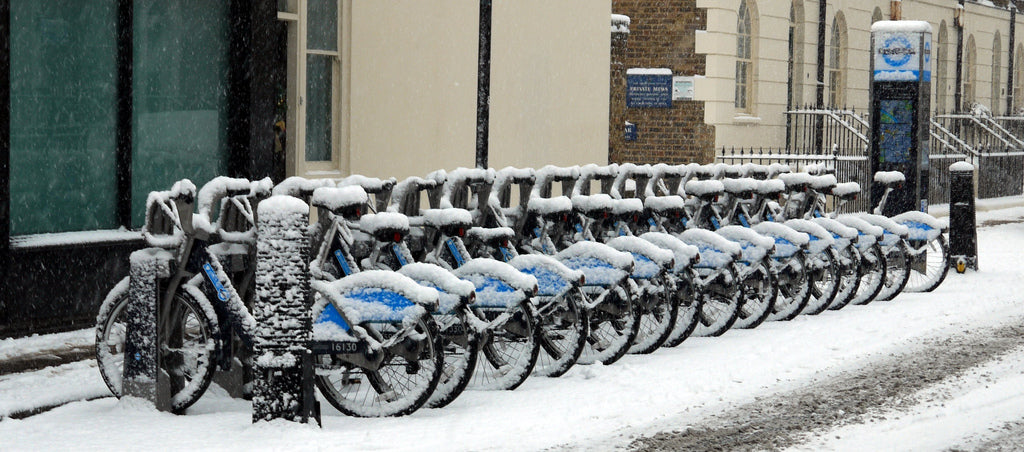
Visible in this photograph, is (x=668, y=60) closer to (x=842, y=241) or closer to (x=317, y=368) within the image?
(x=842, y=241)

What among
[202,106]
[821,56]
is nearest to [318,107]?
[202,106]

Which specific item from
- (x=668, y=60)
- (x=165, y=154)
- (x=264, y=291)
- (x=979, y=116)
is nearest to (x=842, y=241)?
(x=165, y=154)

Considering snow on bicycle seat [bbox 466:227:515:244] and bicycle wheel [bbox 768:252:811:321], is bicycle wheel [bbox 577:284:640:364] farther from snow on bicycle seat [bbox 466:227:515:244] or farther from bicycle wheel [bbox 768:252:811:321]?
bicycle wheel [bbox 768:252:811:321]

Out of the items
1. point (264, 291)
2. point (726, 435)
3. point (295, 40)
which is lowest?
point (726, 435)

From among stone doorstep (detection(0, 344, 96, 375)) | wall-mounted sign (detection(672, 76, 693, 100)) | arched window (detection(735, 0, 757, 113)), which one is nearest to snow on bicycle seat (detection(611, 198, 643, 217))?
stone doorstep (detection(0, 344, 96, 375))

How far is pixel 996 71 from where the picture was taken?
37625mm

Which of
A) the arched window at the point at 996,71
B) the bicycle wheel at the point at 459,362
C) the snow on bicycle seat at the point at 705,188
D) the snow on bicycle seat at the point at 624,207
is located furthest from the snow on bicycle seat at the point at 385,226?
the arched window at the point at 996,71

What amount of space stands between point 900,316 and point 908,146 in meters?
4.31

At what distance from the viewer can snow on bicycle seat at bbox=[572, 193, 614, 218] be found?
9555 mm

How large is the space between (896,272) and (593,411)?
5917 mm

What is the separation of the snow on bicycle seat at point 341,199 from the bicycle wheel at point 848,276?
518cm

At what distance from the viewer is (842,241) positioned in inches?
463

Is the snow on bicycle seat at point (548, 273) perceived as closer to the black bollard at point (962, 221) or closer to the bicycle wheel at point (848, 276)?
the bicycle wheel at point (848, 276)

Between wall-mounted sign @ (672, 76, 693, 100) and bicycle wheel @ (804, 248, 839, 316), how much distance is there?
12102 millimetres
